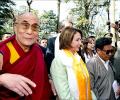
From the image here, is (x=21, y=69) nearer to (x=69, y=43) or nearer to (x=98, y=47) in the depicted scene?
(x=69, y=43)

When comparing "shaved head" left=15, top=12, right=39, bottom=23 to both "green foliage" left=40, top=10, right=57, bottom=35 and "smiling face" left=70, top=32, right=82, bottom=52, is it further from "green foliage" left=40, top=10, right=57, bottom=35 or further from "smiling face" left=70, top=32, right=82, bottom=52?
"green foliage" left=40, top=10, right=57, bottom=35

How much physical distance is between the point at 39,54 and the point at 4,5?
32.4m

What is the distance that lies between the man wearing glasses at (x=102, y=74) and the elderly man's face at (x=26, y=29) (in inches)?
72.3

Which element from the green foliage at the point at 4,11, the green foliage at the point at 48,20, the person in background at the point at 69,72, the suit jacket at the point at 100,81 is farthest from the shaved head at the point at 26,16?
the green foliage at the point at 48,20

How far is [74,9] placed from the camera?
140 ft

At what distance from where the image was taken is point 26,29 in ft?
10.3

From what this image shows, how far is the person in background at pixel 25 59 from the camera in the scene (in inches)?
116

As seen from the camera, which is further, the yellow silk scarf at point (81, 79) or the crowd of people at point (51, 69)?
the yellow silk scarf at point (81, 79)

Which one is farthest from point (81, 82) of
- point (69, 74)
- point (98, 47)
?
point (98, 47)

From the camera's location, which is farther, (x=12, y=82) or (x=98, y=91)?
(x=98, y=91)

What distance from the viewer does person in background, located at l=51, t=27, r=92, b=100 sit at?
13.5ft

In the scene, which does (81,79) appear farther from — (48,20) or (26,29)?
(48,20)

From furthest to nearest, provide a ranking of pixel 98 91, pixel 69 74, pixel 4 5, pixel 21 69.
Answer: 1. pixel 4 5
2. pixel 98 91
3. pixel 69 74
4. pixel 21 69

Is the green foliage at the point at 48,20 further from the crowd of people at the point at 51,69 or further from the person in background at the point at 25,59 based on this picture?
the person in background at the point at 25,59
